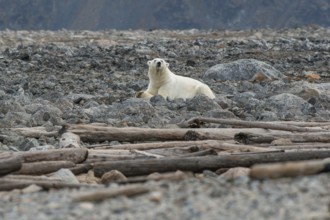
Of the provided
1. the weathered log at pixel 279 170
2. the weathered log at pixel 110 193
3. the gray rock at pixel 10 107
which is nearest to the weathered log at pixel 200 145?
the weathered log at pixel 279 170

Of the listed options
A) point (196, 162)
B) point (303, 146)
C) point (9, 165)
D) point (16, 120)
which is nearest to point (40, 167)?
point (9, 165)

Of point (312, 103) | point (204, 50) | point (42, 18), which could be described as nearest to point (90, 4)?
point (42, 18)

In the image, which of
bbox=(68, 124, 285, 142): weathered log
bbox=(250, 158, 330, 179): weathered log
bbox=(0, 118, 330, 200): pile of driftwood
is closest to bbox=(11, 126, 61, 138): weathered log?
bbox=(0, 118, 330, 200): pile of driftwood

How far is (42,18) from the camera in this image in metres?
195

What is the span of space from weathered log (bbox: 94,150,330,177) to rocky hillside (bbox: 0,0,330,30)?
558 feet

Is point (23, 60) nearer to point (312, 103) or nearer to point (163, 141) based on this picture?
point (312, 103)

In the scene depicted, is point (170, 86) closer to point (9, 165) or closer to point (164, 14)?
point (9, 165)

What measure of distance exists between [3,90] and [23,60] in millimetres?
7130

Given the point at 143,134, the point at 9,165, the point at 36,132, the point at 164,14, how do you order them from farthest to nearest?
the point at 164,14 < the point at 36,132 < the point at 143,134 < the point at 9,165

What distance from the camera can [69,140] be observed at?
9.00 m

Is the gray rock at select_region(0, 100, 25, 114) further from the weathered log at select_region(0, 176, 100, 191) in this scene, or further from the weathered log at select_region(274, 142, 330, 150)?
the weathered log at select_region(0, 176, 100, 191)

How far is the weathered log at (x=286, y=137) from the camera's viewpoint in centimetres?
905

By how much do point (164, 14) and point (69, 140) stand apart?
18364cm

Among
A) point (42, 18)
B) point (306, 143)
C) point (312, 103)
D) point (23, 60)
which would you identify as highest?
point (42, 18)
